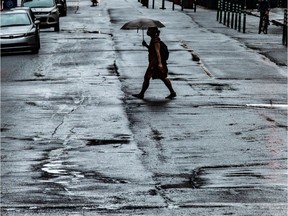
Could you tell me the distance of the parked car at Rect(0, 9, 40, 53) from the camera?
31938 millimetres

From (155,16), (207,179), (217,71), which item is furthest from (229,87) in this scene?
(155,16)

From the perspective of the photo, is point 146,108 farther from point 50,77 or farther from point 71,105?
point 50,77

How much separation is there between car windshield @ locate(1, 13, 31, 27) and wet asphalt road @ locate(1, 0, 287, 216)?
2.07 m

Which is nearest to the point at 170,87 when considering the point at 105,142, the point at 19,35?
the point at 105,142

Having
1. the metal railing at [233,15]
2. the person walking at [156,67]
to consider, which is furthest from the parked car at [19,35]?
the metal railing at [233,15]

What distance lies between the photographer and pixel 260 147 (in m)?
14.2

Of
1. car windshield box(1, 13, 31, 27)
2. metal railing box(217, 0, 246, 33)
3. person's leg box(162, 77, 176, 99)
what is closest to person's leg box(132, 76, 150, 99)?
person's leg box(162, 77, 176, 99)

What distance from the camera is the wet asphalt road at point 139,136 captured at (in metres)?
10.3

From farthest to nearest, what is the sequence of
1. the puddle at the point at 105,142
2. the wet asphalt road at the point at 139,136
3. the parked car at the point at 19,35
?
the parked car at the point at 19,35 < the puddle at the point at 105,142 < the wet asphalt road at the point at 139,136

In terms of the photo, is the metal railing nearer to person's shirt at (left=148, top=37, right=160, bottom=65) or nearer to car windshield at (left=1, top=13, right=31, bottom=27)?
car windshield at (left=1, top=13, right=31, bottom=27)

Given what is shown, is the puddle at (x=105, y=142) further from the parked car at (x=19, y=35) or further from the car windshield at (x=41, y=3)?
the car windshield at (x=41, y=3)

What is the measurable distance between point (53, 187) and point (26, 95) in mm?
10244

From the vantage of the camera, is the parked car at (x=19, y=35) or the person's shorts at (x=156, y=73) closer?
the person's shorts at (x=156, y=73)

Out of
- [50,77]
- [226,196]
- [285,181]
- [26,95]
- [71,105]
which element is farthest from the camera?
[50,77]
